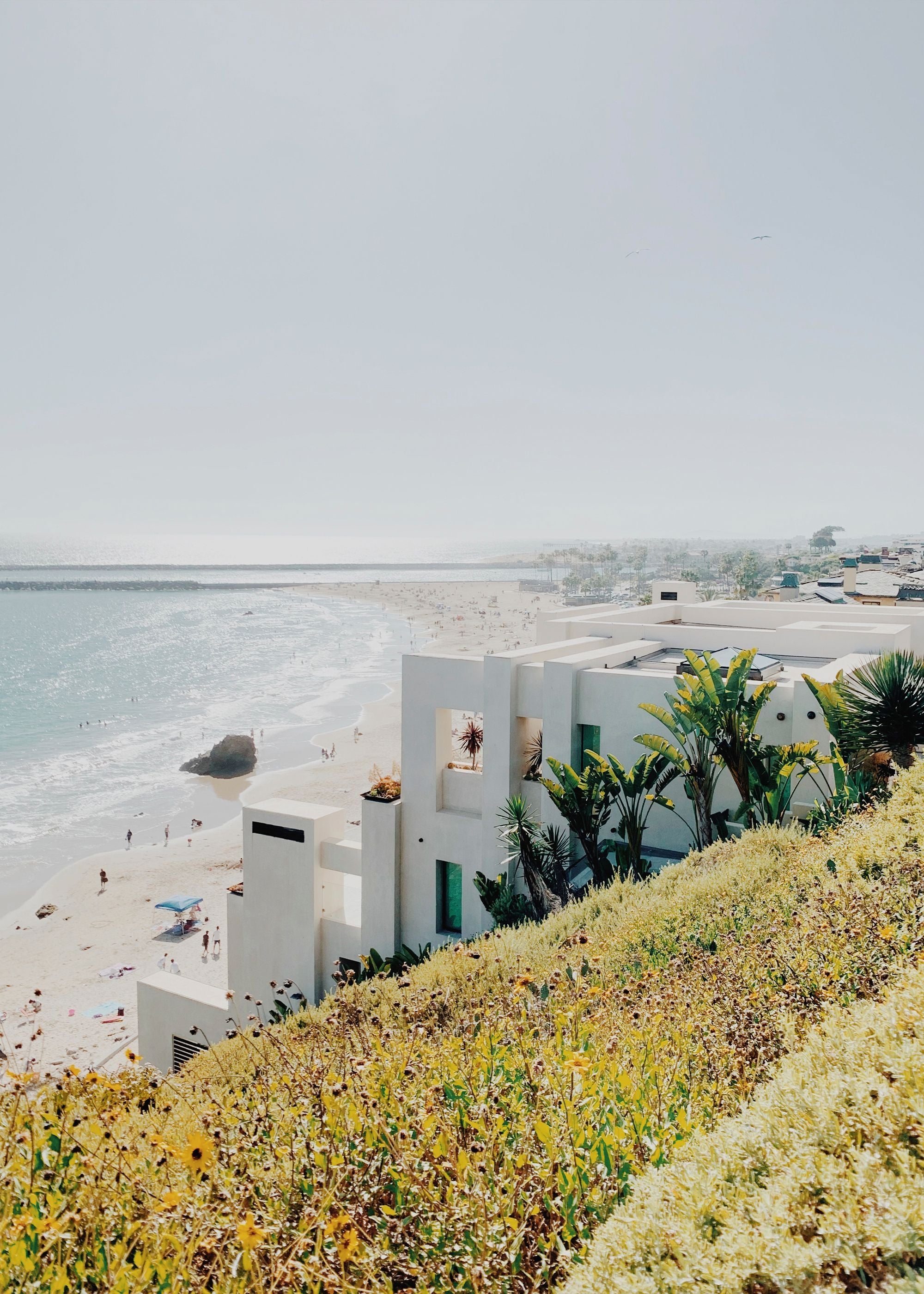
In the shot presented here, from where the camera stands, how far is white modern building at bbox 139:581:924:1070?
1420 centimetres

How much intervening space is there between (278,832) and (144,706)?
4923cm

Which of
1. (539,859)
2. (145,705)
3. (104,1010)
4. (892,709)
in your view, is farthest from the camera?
(145,705)

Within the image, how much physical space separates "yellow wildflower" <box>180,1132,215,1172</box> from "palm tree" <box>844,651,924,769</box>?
35.1 ft

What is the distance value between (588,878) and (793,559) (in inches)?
5959

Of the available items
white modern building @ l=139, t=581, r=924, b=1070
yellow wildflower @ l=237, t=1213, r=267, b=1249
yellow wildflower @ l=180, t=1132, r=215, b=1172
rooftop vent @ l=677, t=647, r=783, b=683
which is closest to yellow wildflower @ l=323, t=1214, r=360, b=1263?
yellow wildflower @ l=237, t=1213, r=267, b=1249

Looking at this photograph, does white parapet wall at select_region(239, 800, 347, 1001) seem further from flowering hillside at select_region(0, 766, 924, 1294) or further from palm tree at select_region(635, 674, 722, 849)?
flowering hillside at select_region(0, 766, 924, 1294)

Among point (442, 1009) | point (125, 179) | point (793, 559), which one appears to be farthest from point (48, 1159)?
point (793, 559)

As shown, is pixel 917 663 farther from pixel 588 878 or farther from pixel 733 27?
pixel 733 27

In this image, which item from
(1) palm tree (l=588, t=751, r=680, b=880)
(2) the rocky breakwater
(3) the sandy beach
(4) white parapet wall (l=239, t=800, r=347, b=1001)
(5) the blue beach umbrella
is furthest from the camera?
(2) the rocky breakwater

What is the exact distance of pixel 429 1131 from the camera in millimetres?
3152

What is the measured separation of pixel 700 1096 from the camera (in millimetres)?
3648

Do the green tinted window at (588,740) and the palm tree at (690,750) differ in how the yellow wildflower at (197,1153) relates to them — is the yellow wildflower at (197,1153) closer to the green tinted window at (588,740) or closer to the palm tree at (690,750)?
the palm tree at (690,750)

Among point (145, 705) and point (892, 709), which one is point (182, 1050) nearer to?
point (892, 709)

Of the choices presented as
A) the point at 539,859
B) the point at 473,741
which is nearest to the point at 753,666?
the point at 539,859
